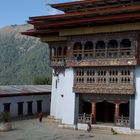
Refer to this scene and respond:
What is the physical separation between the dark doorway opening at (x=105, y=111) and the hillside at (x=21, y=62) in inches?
3611

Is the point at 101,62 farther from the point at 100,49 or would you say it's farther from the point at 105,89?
the point at 105,89

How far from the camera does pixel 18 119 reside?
3331cm

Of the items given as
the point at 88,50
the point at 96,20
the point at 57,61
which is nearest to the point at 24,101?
the point at 57,61

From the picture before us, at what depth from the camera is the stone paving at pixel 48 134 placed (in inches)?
915

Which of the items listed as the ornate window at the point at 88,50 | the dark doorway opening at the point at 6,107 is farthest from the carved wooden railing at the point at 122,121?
the dark doorway opening at the point at 6,107

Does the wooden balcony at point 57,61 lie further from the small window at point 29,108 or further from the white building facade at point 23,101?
the small window at point 29,108

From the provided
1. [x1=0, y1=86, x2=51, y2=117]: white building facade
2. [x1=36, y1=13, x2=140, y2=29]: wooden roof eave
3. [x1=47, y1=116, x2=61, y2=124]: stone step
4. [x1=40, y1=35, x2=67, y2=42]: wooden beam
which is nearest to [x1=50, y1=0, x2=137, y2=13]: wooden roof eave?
[x1=40, y1=35, x2=67, y2=42]: wooden beam

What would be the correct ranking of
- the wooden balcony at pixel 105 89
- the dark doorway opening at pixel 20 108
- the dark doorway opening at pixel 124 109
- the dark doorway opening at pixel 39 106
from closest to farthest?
the wooden balcony at pixel 105 89 < the dark doorway opening at pixel 124 109 < the dark doorway opening at pixel 20 108 < the dark doorway opening at pixel 39 106

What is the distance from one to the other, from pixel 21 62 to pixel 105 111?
131629 millimetres

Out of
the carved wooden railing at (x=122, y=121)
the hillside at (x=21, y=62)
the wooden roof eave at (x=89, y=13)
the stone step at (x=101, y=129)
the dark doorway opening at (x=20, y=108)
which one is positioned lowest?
the stone step at (x=101, y=129)

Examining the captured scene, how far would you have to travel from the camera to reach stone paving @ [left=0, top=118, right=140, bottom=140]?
2323 centimetres

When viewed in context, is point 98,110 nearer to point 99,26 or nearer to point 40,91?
point 99,26

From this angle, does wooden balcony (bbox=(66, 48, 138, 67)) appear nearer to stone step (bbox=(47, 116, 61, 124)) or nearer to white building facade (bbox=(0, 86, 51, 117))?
stone step (bbox=(47, 116, 61, 124))

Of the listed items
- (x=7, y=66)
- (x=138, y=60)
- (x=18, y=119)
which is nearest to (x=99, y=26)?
(x=138, y=60)
